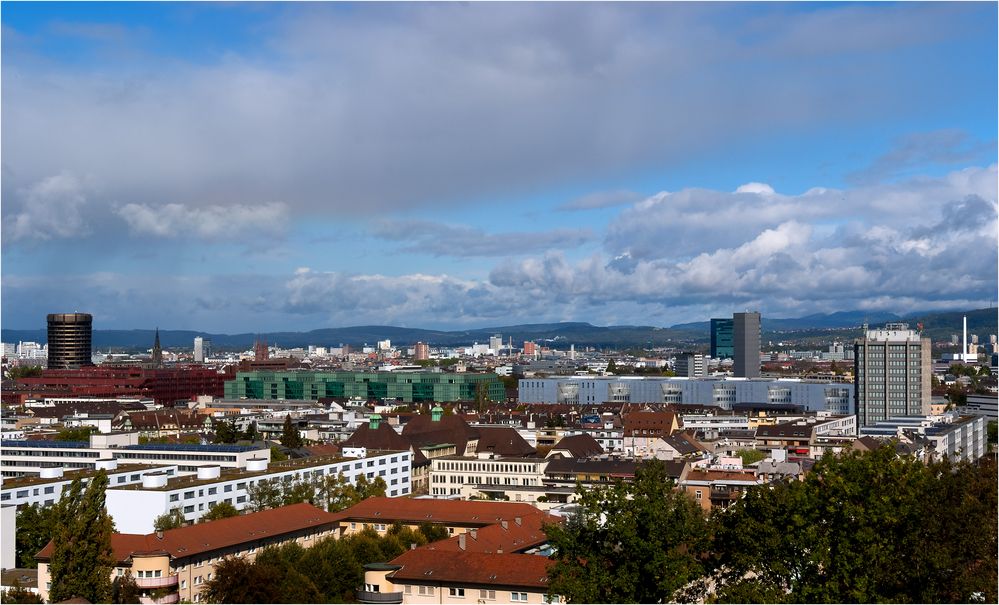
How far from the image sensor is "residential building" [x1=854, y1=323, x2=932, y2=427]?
98.6 m

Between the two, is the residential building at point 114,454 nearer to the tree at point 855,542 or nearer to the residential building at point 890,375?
the tree at point 855,542

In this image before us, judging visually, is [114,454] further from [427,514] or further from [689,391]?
[689,391]

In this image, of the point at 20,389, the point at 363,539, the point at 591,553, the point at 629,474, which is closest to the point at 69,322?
the point at 20,389

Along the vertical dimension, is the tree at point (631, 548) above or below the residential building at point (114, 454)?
above

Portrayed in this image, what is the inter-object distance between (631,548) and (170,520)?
23.6 m

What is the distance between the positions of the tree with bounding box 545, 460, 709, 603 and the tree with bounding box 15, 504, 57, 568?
73.2 feet

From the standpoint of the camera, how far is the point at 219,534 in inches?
1547

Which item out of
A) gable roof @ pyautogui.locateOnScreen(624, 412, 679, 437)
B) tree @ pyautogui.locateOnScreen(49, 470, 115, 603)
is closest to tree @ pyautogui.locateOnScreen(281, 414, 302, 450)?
gable roof @ pyautogui.locateOnScreen(624, 412, 679, 437)

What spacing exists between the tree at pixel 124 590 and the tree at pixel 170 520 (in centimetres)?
826

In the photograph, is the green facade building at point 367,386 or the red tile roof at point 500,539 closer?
the red tile roof at point 500,539

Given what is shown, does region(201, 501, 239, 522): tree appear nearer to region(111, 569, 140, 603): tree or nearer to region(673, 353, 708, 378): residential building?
region(111, 569, 140, 603): tree

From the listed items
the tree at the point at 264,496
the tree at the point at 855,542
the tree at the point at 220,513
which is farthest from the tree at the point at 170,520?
the tree at the point at 855,542

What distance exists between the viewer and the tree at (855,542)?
2402 cm

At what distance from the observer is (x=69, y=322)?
17762 centimetres
